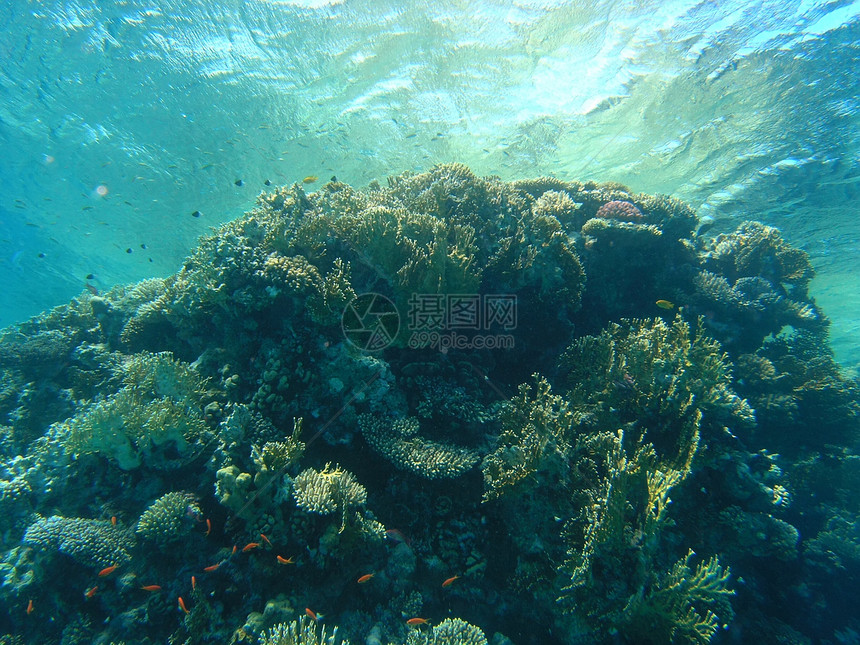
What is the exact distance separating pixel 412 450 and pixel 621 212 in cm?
731

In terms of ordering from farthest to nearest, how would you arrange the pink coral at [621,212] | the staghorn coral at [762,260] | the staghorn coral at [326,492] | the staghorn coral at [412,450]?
the staghorn coral at [762,260]
the pink coral at [621,212]
the staghorn coral at [412,450]
the staghorn coral at [326,492]

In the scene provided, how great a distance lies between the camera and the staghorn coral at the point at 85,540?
14.0 ft

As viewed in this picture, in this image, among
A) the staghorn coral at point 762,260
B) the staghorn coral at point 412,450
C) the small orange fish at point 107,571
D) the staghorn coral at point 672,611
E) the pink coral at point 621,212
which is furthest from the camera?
the staghorn coral at point 762,260

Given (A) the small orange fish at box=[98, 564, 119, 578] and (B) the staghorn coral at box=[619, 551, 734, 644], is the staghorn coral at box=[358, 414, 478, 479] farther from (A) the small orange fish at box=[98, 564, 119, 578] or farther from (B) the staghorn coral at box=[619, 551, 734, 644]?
(A) the small orange fish at box=[98, 564, 119, 578]

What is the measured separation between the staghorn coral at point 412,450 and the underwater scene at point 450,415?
0.04 m

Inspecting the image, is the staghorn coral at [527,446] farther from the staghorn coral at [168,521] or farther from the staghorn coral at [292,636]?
the staghorn coral at [168,521]

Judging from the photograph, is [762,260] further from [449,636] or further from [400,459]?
[449,636]

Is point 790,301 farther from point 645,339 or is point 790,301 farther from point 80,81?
point 80,81

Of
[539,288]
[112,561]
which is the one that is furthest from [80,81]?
[539,288]

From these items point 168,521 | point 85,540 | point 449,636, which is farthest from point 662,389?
point 85,540

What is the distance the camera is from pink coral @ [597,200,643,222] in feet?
26.1

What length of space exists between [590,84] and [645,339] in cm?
1530

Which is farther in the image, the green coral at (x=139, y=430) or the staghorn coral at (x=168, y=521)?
the green coral at (x=139, y=430)

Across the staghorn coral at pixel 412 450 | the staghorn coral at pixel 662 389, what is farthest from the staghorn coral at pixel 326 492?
the staghorn coral at pixel 662 389
